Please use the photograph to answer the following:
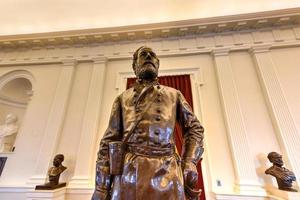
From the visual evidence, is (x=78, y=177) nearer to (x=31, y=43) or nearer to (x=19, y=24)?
(x=31, y=43)

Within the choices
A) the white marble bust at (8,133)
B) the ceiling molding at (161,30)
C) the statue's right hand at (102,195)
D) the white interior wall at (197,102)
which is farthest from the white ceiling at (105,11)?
the statue's right hand at (102,195)

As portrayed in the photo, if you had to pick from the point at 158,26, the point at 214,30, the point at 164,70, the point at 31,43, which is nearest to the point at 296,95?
the point at 214,30

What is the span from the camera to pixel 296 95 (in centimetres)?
358

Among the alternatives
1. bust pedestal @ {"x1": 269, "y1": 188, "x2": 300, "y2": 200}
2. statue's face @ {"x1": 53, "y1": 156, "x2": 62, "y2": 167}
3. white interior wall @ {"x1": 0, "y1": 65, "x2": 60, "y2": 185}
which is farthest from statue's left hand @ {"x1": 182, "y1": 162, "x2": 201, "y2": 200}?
white interior wall @ {"x1": 0, "y1": 65, "x2": 60, "y2": 185}

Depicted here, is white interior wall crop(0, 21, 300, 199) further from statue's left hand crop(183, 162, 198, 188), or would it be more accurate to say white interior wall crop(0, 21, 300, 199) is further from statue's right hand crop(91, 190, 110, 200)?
statue's right hand crop(91, 190, 110, 200)

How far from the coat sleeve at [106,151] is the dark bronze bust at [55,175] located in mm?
2585

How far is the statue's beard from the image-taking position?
4.40ft

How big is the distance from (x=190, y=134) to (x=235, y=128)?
105 inches

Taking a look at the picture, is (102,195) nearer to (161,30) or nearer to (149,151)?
(149,151)

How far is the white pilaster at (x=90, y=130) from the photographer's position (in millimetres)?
3416

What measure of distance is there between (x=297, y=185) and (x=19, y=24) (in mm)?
8020

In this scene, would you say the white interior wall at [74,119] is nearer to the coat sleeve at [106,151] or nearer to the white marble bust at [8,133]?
the white marble bust at [8,133]

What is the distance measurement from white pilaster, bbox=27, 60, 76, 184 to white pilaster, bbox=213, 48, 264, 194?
383 centimetres

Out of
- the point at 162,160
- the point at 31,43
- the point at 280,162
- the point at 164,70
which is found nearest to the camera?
the point at 162,160
